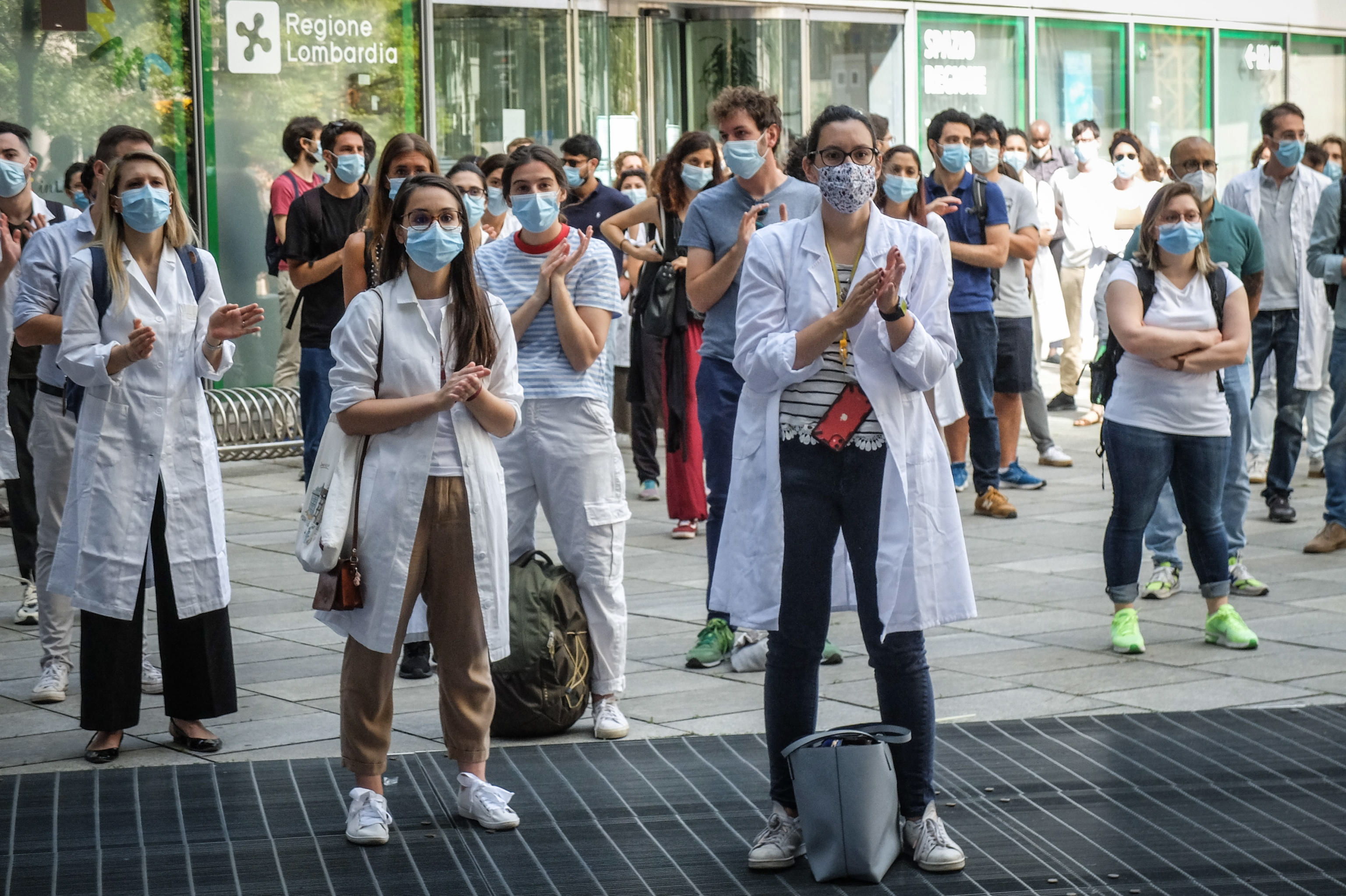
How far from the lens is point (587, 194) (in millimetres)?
11969

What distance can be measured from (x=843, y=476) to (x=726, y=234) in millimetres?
2252

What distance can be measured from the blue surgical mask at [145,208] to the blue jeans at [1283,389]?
660 cm

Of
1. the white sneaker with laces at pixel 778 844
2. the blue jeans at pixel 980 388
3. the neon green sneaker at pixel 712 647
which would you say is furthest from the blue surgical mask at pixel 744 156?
the blue jeans at pixel 980 388

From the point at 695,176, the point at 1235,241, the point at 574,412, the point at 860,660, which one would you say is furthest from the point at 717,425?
the point at 1235,241

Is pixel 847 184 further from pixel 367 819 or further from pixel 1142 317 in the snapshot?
pixel 1142 317

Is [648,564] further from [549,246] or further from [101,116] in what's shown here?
[101,116]

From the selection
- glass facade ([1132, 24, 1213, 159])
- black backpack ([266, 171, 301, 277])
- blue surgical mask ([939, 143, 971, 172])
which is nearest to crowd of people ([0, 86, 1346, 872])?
black backpack ([266, 171, 301, 277])

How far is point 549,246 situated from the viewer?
641cm

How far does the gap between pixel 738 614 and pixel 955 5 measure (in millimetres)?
17418

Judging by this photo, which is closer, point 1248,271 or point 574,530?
point 574,530

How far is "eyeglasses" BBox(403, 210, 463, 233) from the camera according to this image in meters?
5.19

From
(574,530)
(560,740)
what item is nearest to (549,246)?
(574,530)

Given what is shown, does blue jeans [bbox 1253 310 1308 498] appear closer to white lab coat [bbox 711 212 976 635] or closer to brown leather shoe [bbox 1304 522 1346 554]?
brown leather shoe [bbox 1304 522 1346 554]

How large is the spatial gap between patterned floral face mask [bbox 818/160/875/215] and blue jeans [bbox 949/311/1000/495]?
6.19m
